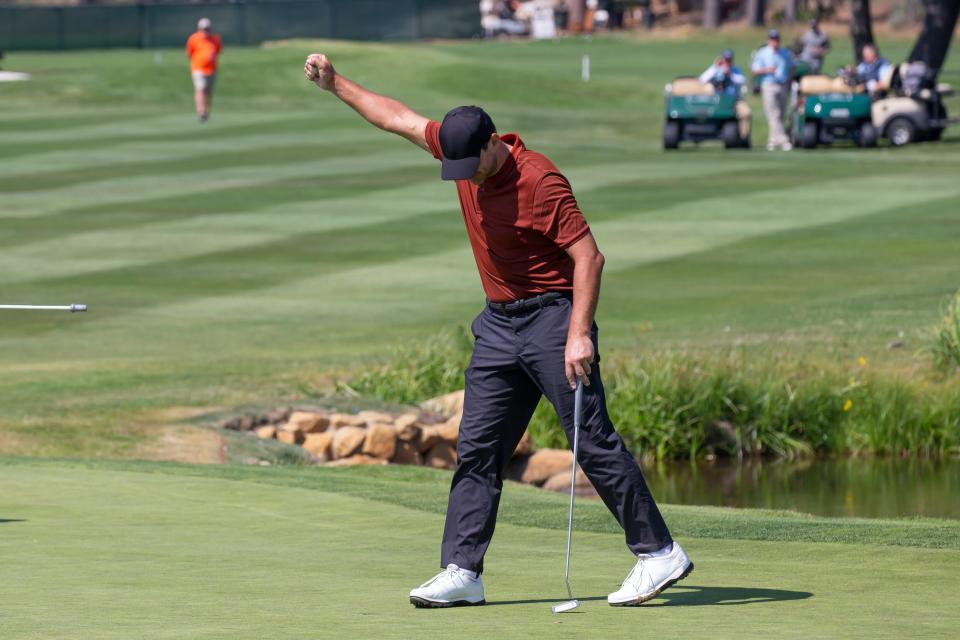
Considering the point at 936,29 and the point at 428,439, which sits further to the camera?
the point at 936,29

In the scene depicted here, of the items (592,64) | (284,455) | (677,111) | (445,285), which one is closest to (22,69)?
(592,64)

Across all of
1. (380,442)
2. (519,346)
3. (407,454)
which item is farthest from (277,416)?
(519,346)

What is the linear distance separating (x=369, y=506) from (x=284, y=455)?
13.8 ft

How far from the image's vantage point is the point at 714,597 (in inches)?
266

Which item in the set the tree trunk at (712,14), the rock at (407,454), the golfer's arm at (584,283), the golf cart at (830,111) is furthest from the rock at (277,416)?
the tree trunk at (712,14)

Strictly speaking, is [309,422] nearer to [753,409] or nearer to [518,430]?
[753,409]

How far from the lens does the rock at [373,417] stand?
577 inches

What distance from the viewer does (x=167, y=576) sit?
7.16 meters

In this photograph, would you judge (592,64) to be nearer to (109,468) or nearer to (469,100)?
(469,100)

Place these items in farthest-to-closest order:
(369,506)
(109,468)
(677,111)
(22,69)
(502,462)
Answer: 1. (22,69)
2. (677,111)
3. (109,468)
4. (369,506)
5. (502,462)

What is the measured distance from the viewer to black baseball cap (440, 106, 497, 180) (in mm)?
6391

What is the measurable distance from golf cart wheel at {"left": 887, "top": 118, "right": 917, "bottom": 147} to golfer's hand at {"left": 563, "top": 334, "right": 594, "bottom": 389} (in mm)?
30256

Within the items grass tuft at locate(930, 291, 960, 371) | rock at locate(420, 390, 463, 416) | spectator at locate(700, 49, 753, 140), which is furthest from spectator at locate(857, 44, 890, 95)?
rock at locate(420, 390, 463, 416)

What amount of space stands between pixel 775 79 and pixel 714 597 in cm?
2839
